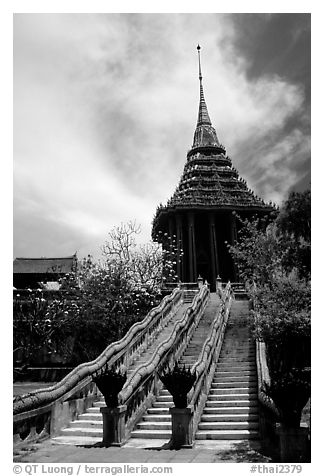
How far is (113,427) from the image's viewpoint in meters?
9.59

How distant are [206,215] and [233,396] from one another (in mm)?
25968

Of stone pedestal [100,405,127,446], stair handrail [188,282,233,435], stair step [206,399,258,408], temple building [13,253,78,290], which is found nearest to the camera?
stone pedestal [100,405,127,446]

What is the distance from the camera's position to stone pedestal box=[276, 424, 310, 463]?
284 inches

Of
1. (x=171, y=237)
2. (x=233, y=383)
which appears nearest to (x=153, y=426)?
(x=233, y=383)

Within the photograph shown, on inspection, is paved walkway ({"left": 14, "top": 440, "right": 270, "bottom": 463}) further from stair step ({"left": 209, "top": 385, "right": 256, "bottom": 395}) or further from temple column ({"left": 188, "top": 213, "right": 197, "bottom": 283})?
temple column ({"left": 188, "top": 213, "right": 197, "bottom": 283})

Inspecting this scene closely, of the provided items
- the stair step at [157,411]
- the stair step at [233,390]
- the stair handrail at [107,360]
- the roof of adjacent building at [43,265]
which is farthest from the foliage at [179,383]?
the roof of adjacent building at [43,265]

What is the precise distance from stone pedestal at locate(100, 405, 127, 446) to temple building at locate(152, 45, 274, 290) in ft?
81.0

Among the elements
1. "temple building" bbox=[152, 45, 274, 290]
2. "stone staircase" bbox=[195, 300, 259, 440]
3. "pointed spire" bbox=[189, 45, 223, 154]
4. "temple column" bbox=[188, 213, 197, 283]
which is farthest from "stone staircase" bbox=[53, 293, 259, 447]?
"pointed spire" bbox=[189, 45, 223, 154]

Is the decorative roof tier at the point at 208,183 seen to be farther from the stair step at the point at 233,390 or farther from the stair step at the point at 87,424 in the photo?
the stair step at the point at 87,424

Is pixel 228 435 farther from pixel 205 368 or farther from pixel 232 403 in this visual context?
pixel 205 368

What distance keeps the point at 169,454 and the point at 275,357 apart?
8.79m

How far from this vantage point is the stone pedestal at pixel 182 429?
9.37 m
